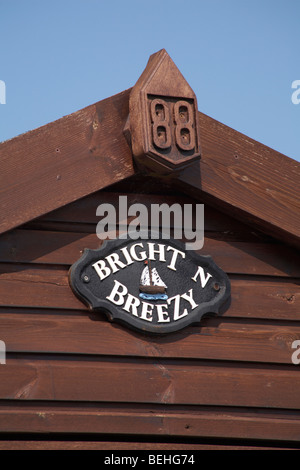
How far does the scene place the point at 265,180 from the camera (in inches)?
161

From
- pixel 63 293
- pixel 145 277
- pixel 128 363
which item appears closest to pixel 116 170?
pixel 145 277

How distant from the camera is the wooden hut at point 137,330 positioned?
12.0 feet

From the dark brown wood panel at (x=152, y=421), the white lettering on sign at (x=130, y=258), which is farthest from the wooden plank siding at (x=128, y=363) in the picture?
the white lettering on sign at (x=130, y=258)

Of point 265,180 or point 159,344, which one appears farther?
point 265,180

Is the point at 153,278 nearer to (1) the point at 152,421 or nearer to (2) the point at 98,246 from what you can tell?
(2) the point at 98,246

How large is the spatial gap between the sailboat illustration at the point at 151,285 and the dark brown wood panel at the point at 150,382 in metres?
0.31

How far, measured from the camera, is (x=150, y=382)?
12.4ft

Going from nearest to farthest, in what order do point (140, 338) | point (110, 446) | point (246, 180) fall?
point (110, 446) → point (140, 338) → point (246, 180)

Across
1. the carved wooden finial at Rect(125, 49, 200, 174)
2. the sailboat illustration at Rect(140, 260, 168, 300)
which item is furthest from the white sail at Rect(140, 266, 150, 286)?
the carved wooden finial at Rect(125, 49, 200, 174)

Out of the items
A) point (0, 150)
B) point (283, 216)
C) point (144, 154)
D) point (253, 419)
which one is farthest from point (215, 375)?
point (0, 150)

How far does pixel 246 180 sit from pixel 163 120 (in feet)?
1.83
